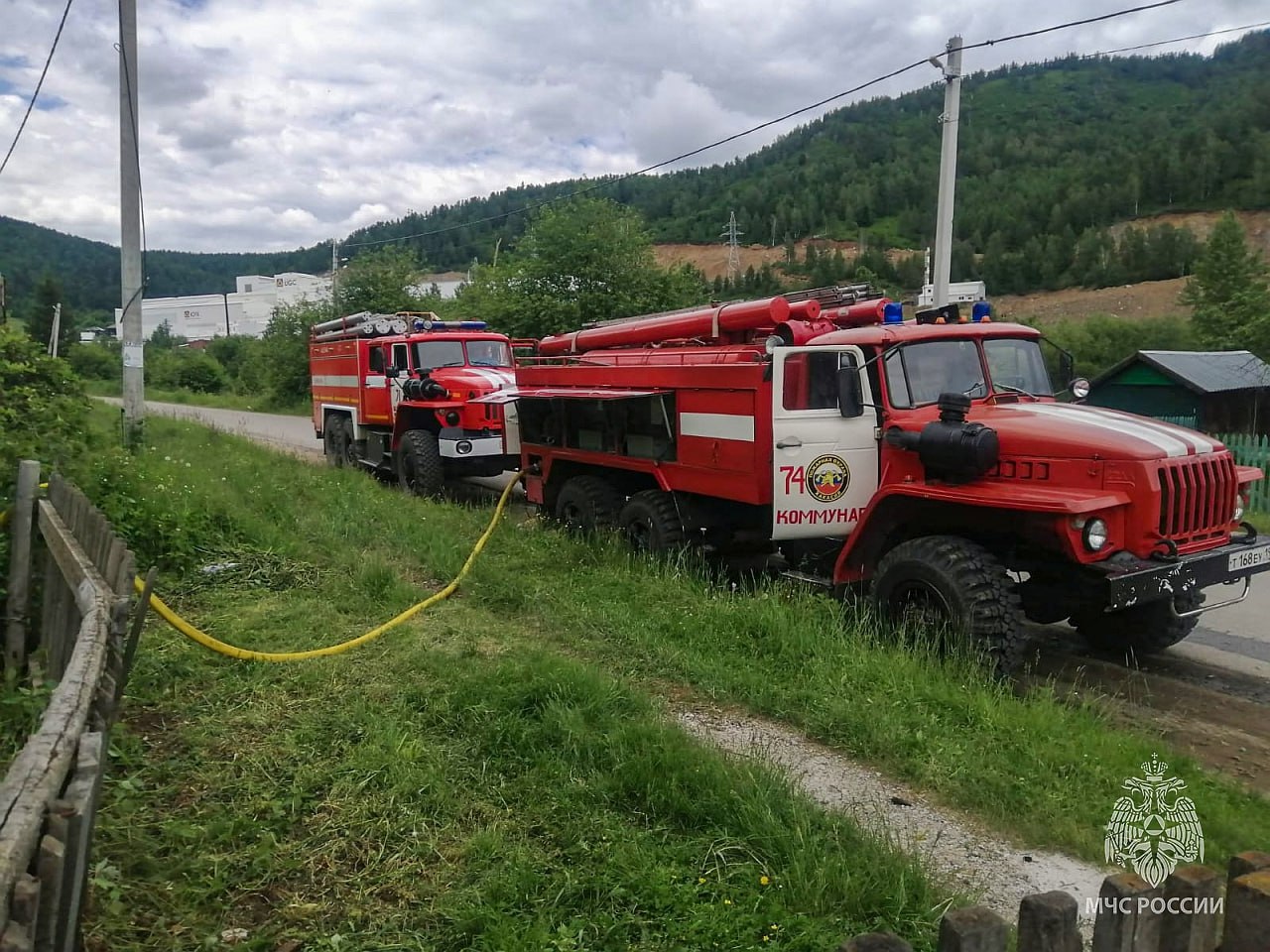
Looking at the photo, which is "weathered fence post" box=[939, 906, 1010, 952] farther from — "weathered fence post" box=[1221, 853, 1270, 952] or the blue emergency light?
the blue emergency light

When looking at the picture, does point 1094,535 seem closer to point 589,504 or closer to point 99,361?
point 589,504

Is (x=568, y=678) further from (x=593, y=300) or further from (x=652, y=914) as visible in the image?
(x=593, y=300)

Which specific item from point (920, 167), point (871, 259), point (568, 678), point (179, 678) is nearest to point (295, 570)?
point (179, 678)

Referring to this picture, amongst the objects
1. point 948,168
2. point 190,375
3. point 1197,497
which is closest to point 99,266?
point 190,375

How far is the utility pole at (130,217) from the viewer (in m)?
12.4

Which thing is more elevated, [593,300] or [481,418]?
[593,300]

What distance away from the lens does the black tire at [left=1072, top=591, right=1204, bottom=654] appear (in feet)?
20.3

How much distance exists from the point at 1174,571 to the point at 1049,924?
402 cm

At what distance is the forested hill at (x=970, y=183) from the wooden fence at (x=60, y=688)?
182 ft

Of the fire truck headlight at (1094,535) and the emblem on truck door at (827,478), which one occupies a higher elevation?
the emblem on truck door at (827,478)

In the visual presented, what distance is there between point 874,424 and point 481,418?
708 cm

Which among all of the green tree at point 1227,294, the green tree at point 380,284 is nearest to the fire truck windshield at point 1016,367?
the green tree at point 380,284

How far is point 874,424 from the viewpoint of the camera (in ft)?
22.3

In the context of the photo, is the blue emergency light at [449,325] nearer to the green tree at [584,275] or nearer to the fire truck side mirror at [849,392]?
the green tree at [584,275]
